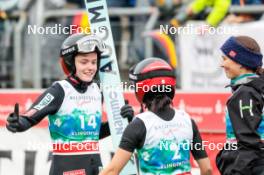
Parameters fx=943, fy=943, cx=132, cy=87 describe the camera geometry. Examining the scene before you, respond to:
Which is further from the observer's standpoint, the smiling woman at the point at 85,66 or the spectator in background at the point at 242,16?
the spectator in background at the point at 242,16

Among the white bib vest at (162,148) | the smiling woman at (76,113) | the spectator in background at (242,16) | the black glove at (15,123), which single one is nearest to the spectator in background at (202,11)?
the spectator in background at (242,16)

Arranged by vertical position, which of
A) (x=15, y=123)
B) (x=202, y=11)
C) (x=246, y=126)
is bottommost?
(x=246, y=126)

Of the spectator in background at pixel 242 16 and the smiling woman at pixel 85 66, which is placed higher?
the spectator in background at pixel 242 16

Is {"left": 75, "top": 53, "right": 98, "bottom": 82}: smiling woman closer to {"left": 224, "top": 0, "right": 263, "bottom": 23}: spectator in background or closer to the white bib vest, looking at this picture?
the white bib vest

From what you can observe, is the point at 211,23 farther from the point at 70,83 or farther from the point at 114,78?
the point at 70,83

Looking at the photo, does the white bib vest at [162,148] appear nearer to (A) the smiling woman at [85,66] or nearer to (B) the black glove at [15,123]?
(B) the black glove at [15,123]

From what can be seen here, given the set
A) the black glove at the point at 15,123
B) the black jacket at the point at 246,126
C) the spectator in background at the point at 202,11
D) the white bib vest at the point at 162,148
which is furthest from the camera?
the spectator in background at the point at 202,11

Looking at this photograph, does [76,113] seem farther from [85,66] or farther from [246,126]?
[246,126]

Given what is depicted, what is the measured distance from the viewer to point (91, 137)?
7.95 metres

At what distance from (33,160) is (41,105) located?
2.67 meters

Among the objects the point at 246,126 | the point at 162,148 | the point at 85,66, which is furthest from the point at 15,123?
the point at 246,126

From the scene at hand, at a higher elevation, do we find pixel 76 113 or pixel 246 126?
pixel 76 113

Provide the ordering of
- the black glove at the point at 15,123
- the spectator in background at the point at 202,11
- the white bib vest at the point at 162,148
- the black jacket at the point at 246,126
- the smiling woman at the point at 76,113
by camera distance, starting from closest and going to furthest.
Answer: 1. the white bib vest at the point at 162,148
2. the black jacket at the point at 246,126
3. the black glove at the point at 15,123
4. the smiling woman at the point at 76,113
5. the spectator in background at the point at 202,11

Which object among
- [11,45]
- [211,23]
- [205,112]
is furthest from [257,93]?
[11,45]
